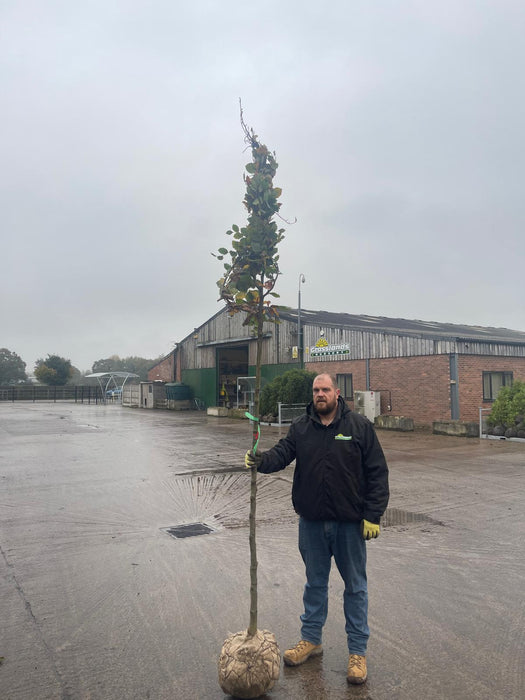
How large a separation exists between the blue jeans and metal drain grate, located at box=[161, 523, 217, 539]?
307 centimetres

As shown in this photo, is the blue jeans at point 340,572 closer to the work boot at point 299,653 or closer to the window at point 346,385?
the work boot at point 299,653

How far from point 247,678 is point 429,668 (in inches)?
46.9

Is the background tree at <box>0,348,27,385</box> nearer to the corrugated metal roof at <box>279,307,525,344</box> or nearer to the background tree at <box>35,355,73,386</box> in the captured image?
the background tree at <box>35,355,73,386</box>

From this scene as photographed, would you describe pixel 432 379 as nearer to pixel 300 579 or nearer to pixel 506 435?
pixel 506 435

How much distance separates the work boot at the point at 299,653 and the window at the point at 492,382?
738 inches

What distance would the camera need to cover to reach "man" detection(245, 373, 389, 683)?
3.31 metres

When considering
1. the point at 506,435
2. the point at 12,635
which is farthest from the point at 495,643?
the point at 506,435

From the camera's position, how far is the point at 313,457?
342 centimetres

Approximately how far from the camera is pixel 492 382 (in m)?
20.6

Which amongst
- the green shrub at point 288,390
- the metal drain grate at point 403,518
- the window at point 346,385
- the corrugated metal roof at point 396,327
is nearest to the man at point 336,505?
the metal drain grate at point 403,518

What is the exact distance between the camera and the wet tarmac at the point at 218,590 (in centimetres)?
321

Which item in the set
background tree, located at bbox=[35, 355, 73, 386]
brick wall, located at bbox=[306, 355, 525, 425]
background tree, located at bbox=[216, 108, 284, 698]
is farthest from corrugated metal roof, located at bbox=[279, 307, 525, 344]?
background tree, located at bbox=[35, 355, 73, 386]

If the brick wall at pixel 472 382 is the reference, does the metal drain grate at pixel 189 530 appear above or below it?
below

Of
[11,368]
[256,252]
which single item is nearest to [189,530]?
[256,252]
